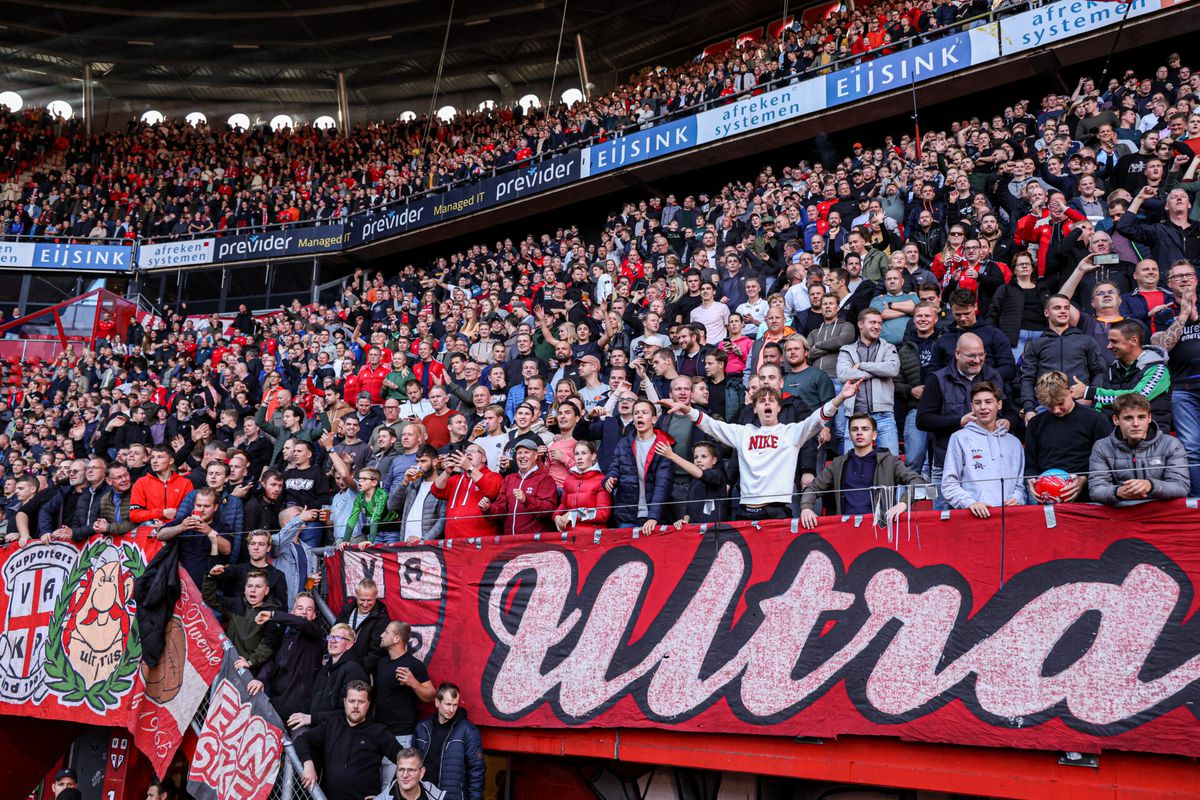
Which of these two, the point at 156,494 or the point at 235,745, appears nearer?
Answer: the point at 235,745

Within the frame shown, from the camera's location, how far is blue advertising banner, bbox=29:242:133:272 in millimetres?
27844

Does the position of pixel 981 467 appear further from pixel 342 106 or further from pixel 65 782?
pixel 342 106

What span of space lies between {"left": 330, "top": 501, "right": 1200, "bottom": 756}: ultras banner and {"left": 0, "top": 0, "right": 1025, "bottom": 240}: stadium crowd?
13511 millimetres

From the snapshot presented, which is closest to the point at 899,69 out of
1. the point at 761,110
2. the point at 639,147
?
the point at 761,110

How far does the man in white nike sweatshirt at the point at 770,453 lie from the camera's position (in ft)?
21.7

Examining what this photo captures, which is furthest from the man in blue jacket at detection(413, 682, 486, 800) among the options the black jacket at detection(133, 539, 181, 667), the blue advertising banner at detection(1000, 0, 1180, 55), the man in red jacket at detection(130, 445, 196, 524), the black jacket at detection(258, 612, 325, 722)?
the blue advertising banner at detection(1000, 0, 1180, 55)

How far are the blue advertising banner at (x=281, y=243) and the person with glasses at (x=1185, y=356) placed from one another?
71.4ft

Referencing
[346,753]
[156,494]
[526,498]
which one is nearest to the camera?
[346,753]

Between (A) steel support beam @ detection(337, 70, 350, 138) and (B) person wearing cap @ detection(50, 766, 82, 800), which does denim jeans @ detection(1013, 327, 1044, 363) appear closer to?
(B) person wearing cap @ detection(50, 766, 82, 800)

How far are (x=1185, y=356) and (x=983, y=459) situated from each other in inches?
54.0

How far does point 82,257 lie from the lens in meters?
28.0

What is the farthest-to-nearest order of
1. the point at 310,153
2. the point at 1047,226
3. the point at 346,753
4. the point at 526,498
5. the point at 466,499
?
1. the point at 310,153
2. the point at 1047,226
3. the point at 466,499
4. the point at 526,498
5. the point at 346,753

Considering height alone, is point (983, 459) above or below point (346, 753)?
above

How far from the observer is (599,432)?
8.58m
